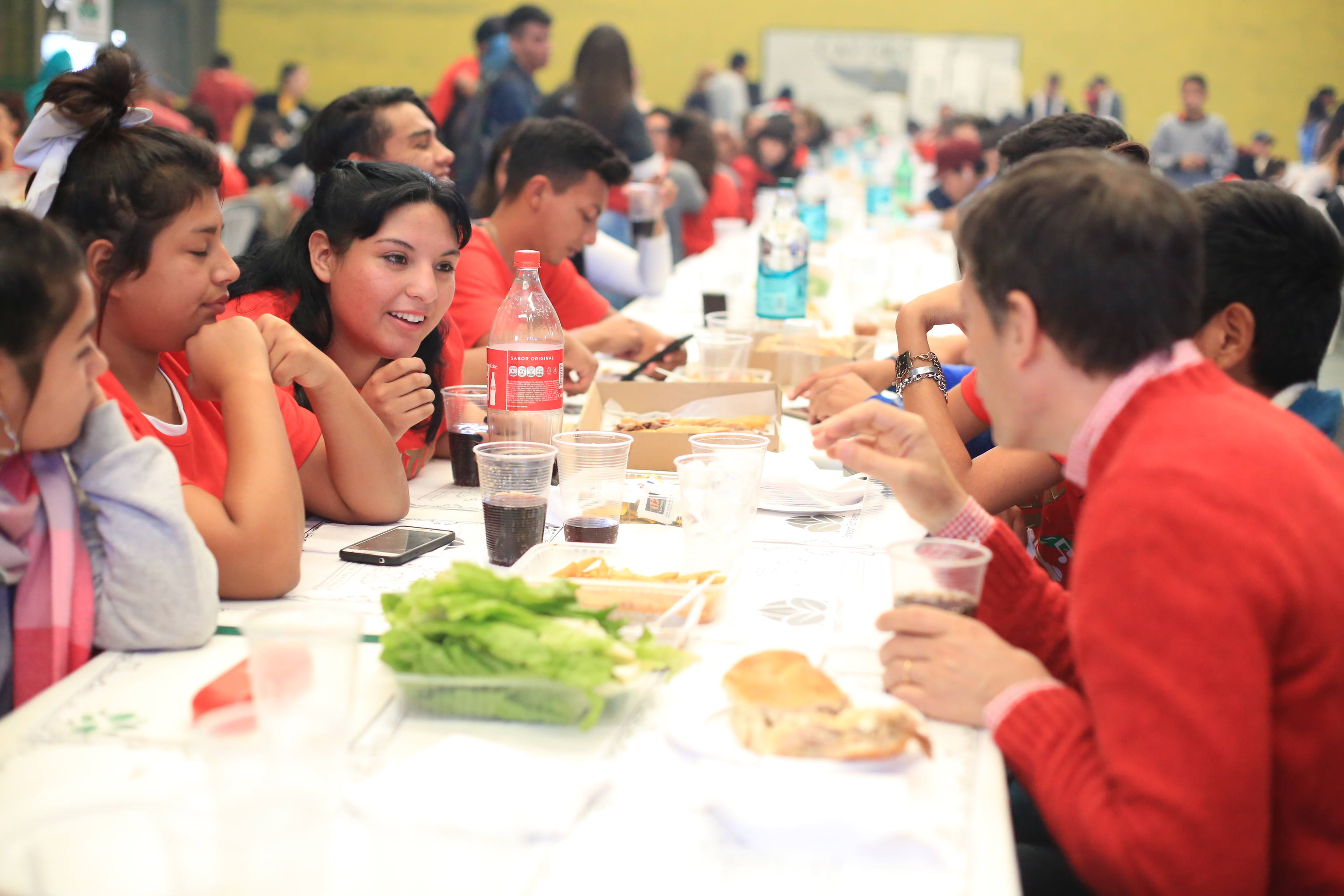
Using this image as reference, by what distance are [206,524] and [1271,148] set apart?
1620 centimetres

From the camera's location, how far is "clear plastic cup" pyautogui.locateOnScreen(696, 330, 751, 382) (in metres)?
2.61

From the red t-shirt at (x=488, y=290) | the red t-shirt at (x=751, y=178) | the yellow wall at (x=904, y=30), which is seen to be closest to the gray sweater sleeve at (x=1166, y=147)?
the yellow wall at (x=904, y=30)

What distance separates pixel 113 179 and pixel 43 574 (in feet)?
2.11

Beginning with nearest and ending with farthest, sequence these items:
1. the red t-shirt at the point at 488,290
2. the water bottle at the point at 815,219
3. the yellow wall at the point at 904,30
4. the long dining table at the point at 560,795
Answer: the long dining table at the point at 560,795, the red t-shirt at the point at 488,290, the water bottle at the point at 815,219, the yellow wall at the point at 904,30

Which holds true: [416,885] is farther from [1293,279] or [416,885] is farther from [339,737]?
[1293,279]

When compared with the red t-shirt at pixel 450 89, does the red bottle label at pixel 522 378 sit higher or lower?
lower

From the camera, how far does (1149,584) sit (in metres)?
0.95

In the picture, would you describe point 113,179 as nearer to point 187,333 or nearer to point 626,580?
point 187,333

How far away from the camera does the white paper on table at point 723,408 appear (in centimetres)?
230

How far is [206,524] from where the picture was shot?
57.4 inches

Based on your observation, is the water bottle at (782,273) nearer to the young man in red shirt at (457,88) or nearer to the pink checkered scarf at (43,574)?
the pink checkered scarf at (43,574)

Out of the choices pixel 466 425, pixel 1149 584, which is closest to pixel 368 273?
pixel 466 425

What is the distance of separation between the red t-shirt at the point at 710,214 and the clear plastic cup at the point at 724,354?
13.3 ft

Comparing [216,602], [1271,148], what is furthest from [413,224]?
[1271,148]
